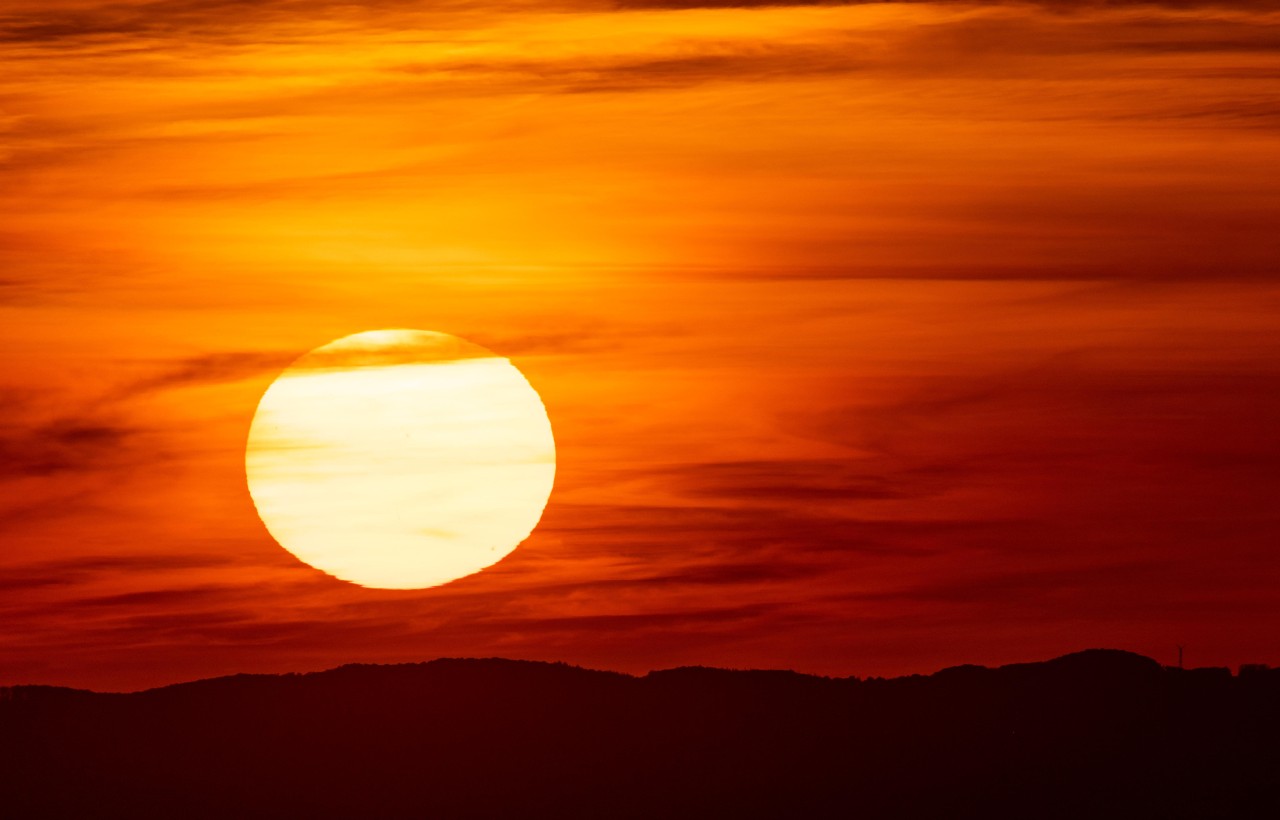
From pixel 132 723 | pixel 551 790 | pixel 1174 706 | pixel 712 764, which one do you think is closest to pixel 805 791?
pixel 712 764

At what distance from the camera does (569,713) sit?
155m

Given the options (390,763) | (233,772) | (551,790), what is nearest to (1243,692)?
(551,790)

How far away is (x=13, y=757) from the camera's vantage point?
143 metres

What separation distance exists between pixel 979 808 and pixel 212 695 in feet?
234

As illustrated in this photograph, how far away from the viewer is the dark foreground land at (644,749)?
14288 cm

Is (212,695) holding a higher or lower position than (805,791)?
higher

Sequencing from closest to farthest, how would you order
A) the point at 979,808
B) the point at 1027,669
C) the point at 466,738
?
the point at 979,808, the point at 466,738, the point at 1027,669

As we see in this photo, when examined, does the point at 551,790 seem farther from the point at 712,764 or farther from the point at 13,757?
the point at 13,757

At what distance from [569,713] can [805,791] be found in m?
23.0

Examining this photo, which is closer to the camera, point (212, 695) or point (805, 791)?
point (805, 791)

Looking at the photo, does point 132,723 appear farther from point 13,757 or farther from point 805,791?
point 805,791

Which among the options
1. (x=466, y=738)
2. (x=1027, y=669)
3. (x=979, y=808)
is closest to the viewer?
(x=979, y=808)

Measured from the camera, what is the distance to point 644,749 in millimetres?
147000

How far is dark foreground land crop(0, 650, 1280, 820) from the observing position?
469ft
